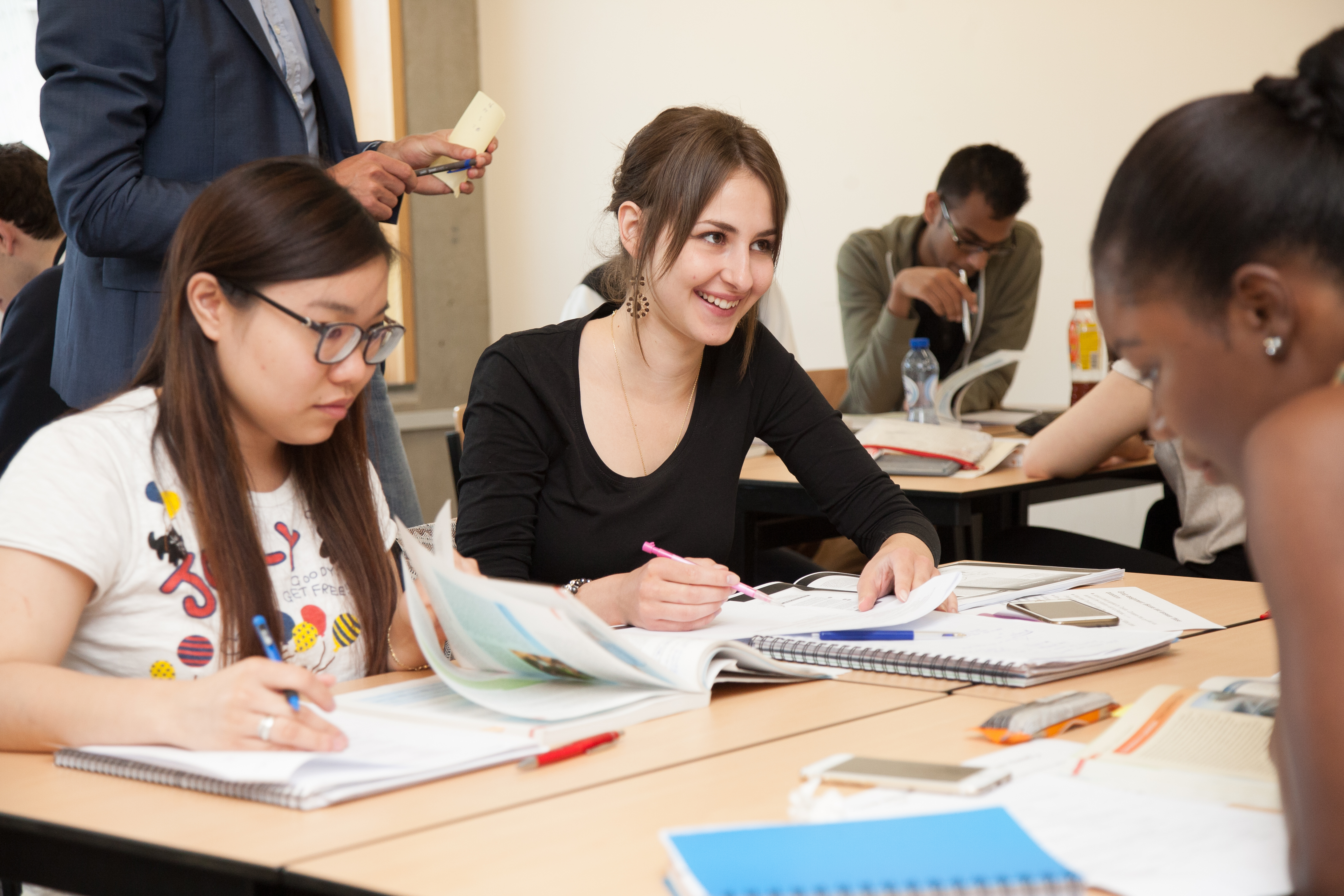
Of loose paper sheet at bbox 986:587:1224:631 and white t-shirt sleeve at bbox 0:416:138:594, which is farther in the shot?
loose paper sheet at bbox 986:587:1224:631

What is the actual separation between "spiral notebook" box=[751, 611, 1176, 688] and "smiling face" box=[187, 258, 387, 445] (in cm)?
51

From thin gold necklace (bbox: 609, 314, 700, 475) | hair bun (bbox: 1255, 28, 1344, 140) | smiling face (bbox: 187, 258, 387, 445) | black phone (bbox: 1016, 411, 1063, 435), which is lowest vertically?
black phone (bbox: 1016, 411, 1063, 435)

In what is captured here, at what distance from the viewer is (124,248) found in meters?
1.64

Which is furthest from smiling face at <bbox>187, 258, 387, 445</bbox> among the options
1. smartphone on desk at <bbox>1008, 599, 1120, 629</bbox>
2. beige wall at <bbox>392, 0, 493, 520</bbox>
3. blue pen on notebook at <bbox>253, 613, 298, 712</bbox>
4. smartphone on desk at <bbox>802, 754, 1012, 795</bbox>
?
beige wall at <bbox>392, 0, 493, 520</bbox>

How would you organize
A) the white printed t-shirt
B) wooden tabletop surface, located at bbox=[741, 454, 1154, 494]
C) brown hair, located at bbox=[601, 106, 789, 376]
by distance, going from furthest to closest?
wooden tabletop surface, located at bbox=[741, 454, 1154, 494]
brown hair, located at bbox=[601, 106, 789, 376]
the white printed t-shirt

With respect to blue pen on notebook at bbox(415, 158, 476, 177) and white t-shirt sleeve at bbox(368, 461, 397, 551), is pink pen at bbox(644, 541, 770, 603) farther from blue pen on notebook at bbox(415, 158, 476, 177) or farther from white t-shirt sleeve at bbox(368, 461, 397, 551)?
blue pen on notebook at bbox(415, 158, 476, 177)

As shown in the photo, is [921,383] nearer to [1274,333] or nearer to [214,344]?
[214,344]

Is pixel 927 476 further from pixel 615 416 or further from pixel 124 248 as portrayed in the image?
pixel 124 248

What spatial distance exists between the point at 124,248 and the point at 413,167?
46cm

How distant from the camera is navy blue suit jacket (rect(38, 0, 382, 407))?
1.60 meters

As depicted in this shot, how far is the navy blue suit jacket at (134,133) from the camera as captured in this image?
5.25 feet

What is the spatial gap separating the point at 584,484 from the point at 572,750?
84 cm

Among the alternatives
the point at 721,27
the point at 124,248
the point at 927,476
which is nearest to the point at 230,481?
the point at 124,248

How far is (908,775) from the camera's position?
2.65 ft
